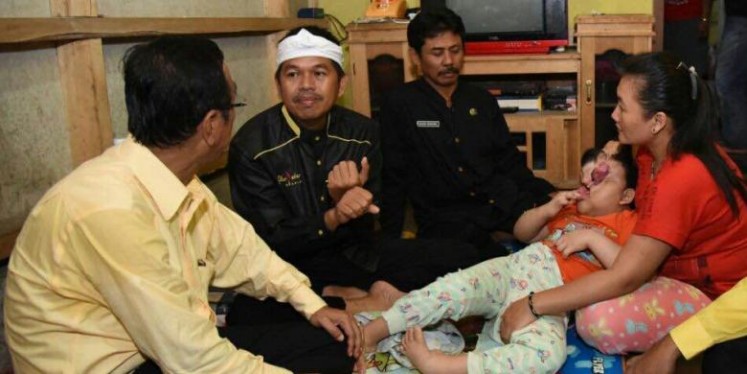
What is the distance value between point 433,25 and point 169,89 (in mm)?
1754

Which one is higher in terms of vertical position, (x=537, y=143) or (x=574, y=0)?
(x=574, y=0)

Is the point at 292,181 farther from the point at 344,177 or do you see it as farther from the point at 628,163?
the point at 628,163

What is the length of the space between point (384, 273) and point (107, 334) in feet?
4.00

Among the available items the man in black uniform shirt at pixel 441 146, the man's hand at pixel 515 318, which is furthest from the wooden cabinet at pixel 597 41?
the man's hand at pixel 515 318

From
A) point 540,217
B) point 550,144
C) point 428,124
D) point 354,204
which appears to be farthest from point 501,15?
point 354,204

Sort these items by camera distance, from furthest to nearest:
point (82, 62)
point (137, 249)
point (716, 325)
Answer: point (82, 62), point (716, 325), point (137, 249)

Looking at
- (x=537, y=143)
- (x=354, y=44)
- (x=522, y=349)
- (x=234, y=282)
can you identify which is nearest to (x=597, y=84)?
(x=537, y=143)

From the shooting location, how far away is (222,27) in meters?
3.01

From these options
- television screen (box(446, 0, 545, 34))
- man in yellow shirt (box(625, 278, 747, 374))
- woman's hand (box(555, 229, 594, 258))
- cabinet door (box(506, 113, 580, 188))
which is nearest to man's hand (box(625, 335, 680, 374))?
man in yellow shirt (box(625, 278, 747, 374))

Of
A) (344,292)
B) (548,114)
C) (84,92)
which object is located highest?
(84,92)

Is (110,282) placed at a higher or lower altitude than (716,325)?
higher

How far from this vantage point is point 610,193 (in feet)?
7.47

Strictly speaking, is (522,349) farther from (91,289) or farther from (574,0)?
(574,0)

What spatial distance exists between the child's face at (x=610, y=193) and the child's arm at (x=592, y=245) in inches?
6.0
